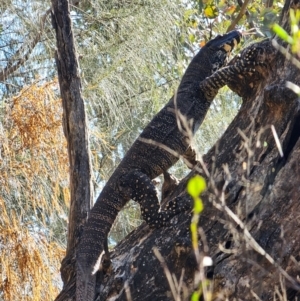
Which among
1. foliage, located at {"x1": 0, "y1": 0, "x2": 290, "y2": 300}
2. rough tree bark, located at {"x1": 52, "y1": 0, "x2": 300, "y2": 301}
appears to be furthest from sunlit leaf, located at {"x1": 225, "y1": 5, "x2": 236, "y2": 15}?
rough tree bark, located at {"x1": 52, "y1": 0, "x2": 300, "y2": 301}

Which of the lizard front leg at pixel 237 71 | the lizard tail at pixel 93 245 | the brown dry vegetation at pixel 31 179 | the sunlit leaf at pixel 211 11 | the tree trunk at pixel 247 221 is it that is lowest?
the tree trunk at pixel 247 221

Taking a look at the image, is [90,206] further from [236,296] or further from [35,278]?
[236,296]

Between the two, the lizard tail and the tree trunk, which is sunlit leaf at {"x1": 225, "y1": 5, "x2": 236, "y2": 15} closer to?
the tree trunk

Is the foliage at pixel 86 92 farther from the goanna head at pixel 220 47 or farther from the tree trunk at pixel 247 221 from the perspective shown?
the tree trunk at pixel 247 221

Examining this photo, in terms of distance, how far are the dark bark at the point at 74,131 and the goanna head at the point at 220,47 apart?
1.36 m

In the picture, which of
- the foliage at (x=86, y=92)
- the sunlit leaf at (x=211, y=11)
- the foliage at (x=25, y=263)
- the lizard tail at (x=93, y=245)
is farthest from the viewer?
the sunlit leaf at (x=211, y=11)

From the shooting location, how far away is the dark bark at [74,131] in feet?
14.9

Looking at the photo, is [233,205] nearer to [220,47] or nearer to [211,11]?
[220,47]

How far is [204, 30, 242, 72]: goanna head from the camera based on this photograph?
5621 millimetres

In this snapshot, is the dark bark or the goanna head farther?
the goanna head

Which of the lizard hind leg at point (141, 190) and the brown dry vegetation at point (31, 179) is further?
the brown dry vegetation at point (31, 179)

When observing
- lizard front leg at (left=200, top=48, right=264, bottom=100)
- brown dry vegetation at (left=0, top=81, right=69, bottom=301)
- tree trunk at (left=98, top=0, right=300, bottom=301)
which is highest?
brown dry vegetation at (left=0, top=81, right=69, bottom=301)

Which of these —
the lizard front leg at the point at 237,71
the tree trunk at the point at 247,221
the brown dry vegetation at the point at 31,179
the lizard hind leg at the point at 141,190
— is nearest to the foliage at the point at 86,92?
the brown dry vegetation at the point at 31,179

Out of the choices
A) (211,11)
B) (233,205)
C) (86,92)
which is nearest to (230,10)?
(211,11)
